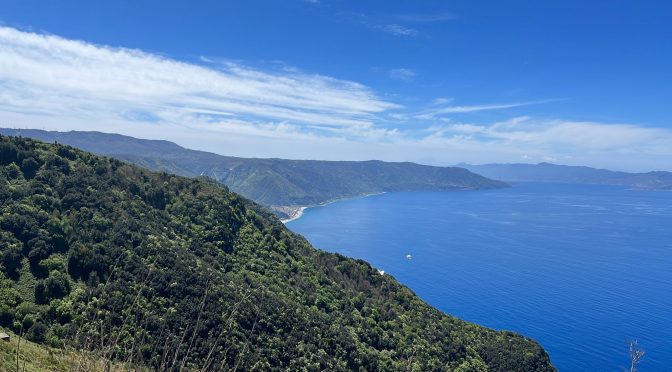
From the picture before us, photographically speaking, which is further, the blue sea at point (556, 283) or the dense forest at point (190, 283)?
the blue sea at point (556, 283)

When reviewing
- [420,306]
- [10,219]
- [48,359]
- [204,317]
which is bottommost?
[420,306]

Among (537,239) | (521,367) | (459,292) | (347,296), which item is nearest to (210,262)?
(347,296)

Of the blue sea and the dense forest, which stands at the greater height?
the dense forest

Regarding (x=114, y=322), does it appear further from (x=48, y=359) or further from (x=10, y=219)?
(x=10, y=219)

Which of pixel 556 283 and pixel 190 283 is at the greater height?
pixel 190 283

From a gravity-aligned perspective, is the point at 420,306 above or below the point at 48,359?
below

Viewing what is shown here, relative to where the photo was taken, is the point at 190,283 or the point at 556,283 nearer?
the point at 190,283

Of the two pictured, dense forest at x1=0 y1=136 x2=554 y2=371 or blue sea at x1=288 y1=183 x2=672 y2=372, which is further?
blue sea at x1=288 y1=183 x2=672 y2=372

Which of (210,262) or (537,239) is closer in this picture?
(210,262)
